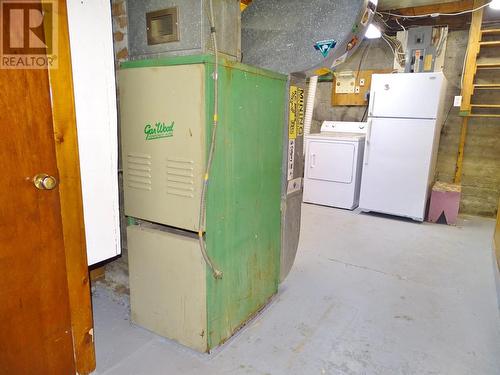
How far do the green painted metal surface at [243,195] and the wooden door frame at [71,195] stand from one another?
1.77 ft

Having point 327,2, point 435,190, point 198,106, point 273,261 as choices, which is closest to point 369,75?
point 435,190

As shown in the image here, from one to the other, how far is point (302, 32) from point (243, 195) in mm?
1106

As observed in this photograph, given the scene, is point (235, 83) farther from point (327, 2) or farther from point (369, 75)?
point (369, 75)

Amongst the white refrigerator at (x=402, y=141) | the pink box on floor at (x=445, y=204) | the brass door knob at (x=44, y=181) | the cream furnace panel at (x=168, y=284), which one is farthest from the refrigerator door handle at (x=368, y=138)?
the brass door knob at (x=44, y=181)

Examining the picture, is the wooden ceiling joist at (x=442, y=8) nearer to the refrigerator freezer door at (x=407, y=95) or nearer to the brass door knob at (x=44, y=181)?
the refrigerator freezer door at (x=407, y=95)

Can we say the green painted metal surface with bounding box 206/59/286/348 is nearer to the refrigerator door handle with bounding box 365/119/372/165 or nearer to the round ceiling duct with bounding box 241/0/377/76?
the round ceiling duct with bounding box 241/0/377/76

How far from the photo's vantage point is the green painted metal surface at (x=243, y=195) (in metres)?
1.57

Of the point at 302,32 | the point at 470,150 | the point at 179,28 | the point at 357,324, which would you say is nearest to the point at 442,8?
the point at 470,150

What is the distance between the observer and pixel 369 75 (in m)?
4.84

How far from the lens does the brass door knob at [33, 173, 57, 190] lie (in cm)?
120

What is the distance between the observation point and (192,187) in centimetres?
152

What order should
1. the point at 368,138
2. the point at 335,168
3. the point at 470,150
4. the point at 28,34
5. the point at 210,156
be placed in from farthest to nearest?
the point at 335,168, the point at 470,150, the point at 368,138, the point at 210,156, the point at 28,34

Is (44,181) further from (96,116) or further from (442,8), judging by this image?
(442,8)

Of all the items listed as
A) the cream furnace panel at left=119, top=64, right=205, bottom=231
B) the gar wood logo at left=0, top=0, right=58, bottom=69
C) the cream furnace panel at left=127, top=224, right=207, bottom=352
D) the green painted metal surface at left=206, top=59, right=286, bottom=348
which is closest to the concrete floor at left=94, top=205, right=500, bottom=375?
the cream furnace panel at left=127, top=224, right=207, bottom=352
